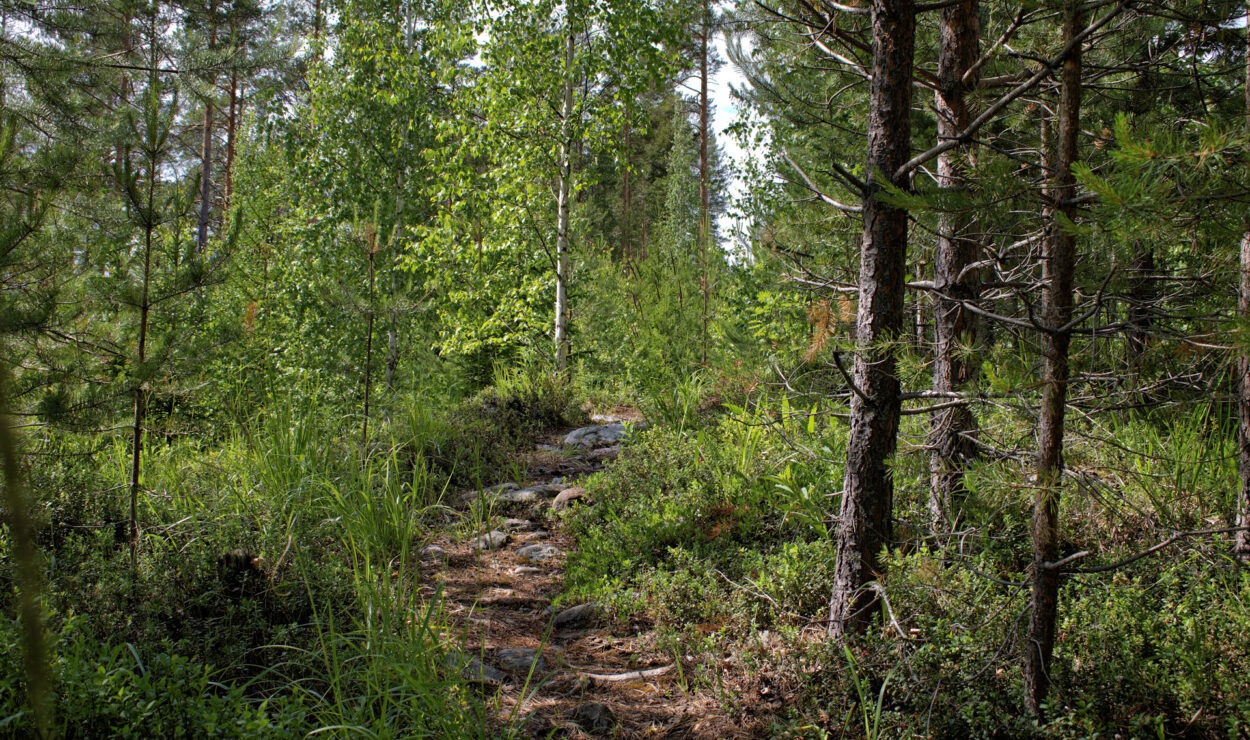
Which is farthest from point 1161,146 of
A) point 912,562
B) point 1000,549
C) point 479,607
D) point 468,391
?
point 468,391

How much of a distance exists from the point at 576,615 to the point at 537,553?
896 mm

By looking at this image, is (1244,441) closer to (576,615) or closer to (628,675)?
(628,675)

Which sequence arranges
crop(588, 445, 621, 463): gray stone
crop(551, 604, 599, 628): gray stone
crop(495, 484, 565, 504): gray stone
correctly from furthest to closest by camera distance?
crop(588, 445, 621, 463): gray stone
crop(495, 484, 565, 504): gray stone
crop(551, 604, 599, 628): gray stone

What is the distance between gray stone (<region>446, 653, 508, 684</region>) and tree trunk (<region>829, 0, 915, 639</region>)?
1431 millimetres

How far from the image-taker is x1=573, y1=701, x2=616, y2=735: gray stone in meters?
2.67

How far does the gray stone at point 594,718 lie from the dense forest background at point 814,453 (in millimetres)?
216

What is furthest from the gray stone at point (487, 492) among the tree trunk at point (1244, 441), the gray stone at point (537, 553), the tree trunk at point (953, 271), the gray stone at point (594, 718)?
the tree trunk at point (1244, 441)

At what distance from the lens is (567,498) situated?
17.1ft

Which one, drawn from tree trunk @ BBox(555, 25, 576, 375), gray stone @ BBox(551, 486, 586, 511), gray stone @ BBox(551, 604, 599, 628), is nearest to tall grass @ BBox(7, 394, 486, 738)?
gray stone @ BBox(551, 604, 599, 628)

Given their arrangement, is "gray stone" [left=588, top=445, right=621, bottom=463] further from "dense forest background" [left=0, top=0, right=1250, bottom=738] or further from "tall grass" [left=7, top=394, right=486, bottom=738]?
"tall grass" [left=7, top=394, right=486, bottom=738]

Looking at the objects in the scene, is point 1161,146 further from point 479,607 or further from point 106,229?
point 106,229

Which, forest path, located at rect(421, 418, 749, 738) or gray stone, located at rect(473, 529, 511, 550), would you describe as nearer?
forest path, located at rect(421, 418, 749, 738)

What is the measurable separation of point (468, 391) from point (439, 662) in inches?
292

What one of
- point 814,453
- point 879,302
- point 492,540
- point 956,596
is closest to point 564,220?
point 492,540
